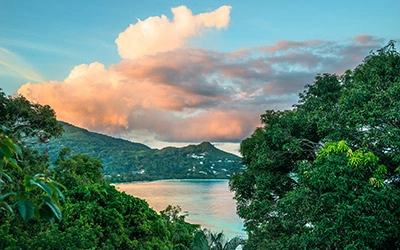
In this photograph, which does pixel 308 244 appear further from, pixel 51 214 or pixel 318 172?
pixel 51 214

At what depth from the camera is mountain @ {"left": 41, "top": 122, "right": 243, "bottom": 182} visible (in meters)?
98.0

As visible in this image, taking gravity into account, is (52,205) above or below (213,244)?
above

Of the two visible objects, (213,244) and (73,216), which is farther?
(213,244)

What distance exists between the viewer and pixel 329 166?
752 centimetres

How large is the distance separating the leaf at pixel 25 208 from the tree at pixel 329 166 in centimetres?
690

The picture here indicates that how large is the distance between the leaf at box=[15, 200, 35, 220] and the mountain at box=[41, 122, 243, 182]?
85.1m

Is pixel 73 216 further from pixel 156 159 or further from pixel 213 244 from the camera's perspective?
pixel 156 159

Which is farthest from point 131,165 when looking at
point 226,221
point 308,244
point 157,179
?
point 308,244

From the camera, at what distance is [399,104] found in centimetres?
769

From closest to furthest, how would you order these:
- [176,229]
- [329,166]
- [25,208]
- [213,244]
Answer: [25,208] → [329,166] → [213,244] → [176,229]

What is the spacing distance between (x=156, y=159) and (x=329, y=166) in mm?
102034

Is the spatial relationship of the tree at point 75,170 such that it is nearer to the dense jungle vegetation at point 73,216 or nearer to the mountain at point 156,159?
the dense jungle vegetation at point 73,216

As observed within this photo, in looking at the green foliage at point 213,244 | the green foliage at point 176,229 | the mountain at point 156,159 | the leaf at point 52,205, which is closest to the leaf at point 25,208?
the leaf at point 52,205

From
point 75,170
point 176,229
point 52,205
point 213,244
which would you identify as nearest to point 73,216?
point 213,244
